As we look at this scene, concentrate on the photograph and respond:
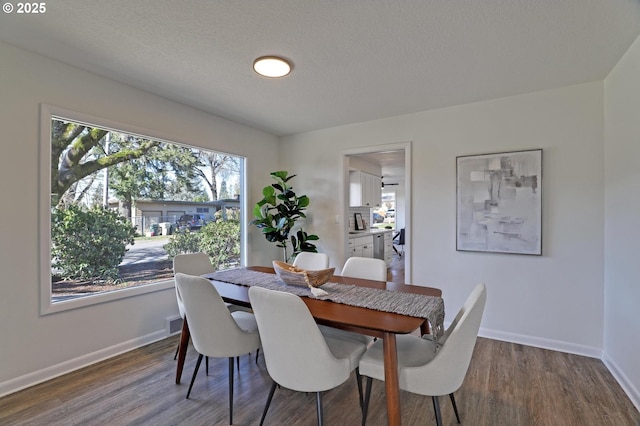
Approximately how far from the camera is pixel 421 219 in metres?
3.51

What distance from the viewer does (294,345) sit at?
1479 mm

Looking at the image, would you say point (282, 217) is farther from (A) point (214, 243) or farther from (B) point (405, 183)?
(B) point (405, 183)

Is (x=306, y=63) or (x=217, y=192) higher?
(x=306, y=63)

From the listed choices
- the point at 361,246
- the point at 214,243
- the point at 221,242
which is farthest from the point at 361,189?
the point at 214,243

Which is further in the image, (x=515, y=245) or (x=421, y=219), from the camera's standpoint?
(x=421, y=219)

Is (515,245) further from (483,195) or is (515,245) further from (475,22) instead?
(475,22)

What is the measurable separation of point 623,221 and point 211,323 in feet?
10.1

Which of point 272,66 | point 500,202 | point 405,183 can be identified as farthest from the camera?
point 405,183

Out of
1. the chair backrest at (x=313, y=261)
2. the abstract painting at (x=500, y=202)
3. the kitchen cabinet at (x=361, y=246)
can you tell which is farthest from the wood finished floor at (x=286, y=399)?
the kitchen cabinet at (x=361, y=246)

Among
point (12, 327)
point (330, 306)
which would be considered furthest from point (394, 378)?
point (12, 327)

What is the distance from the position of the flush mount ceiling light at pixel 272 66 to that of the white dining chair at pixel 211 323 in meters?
1.65

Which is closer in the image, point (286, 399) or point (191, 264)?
point (286, 399)

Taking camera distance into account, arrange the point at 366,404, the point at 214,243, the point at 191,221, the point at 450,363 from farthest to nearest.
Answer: the point at 214,243 → the point at 191,221 → the point at 366,404 → the point at 450,363

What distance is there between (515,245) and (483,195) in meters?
0.58
